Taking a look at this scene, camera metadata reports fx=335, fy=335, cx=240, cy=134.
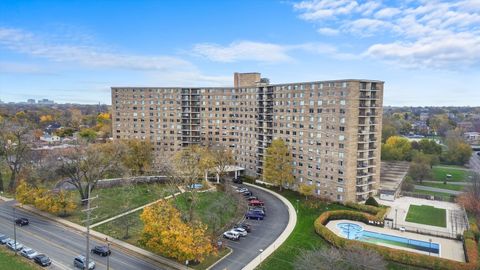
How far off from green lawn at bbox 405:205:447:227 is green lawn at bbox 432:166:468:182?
3443cm

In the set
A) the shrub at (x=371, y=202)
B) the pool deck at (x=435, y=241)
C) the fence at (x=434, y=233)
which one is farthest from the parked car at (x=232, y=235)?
the shrub at (x=371, y=202)

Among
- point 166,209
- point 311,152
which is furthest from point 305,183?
point 166,209

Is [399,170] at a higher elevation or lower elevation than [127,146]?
lower

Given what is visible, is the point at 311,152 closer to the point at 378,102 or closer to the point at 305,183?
the point at 305,183

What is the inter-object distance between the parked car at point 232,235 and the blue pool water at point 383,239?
1416cm

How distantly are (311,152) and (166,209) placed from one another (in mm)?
33777

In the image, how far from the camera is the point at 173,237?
108ft

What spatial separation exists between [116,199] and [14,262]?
74.4 ft

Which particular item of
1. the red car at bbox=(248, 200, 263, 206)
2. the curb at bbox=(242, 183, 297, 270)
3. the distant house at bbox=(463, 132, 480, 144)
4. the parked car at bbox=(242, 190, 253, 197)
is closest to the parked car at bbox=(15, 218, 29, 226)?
the curb at bbox=(242, 183, 297, 270)

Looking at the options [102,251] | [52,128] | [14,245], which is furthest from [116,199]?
[52,128]

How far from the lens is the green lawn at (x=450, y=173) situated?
8438 cm

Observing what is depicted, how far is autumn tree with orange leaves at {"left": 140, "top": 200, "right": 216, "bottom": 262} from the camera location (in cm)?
3238

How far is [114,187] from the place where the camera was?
6638cm

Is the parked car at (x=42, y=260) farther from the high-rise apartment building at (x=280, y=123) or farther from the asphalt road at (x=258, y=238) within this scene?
the high-rise apartment building at (x=280, y=123)
